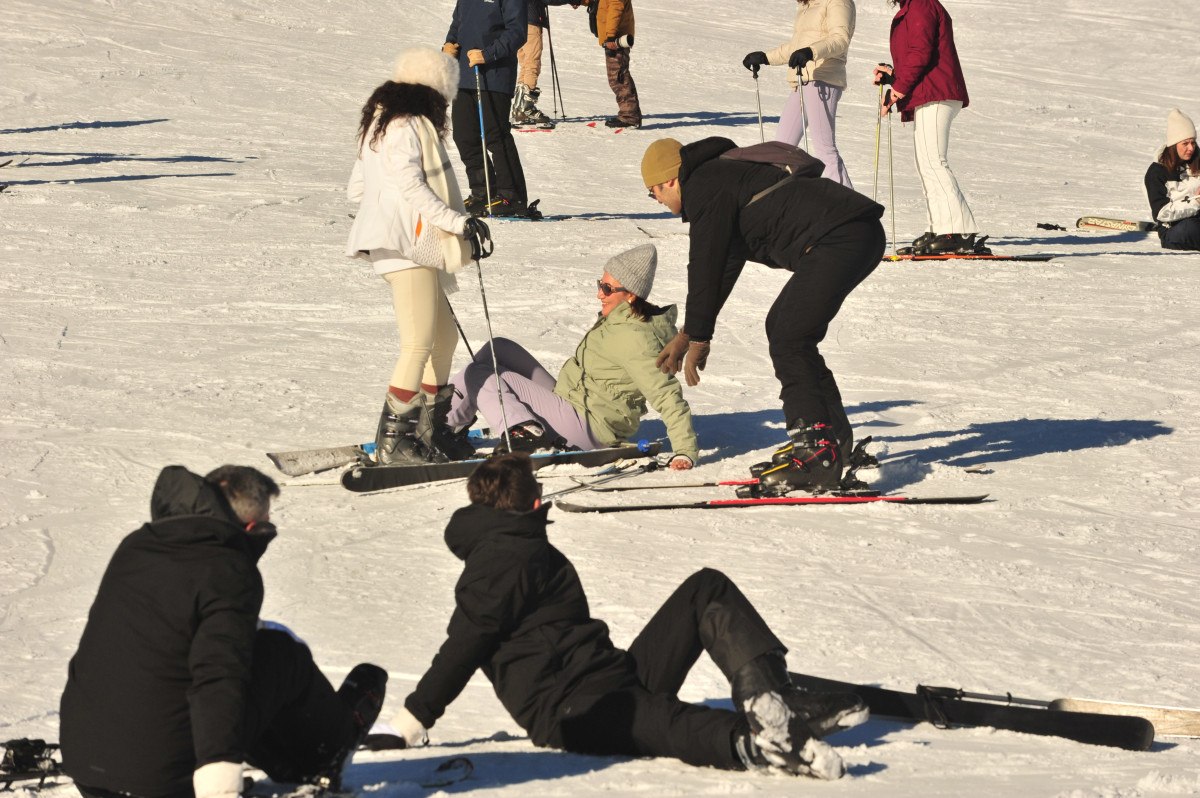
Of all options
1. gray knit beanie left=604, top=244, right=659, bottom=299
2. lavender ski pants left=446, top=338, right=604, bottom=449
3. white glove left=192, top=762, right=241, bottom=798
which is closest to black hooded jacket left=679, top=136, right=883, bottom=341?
gray knit beanie left=604, top=244, right=659, bottom=299

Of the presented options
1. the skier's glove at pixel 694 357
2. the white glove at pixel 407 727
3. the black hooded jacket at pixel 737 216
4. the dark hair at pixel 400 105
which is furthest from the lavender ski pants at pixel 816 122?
the white glove at pixel 407 727

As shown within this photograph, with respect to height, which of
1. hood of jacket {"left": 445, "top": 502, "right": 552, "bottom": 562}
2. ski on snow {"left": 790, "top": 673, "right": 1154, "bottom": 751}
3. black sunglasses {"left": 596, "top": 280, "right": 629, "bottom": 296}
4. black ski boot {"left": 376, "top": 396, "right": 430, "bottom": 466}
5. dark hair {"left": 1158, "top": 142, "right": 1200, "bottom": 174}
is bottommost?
ski on snow {"left": 790, "top": 673, "right": 1154, "bottom": 751}

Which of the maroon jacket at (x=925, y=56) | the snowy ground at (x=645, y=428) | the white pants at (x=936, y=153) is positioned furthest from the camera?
the white pants at (x=936, y=153)

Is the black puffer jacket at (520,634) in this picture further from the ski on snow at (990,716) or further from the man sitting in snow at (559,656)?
the ski on snow at (990,716)

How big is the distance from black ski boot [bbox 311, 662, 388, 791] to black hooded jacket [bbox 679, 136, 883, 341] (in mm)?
2909

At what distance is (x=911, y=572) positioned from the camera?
6.43 meters

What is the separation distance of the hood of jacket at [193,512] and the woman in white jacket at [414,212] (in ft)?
11.2

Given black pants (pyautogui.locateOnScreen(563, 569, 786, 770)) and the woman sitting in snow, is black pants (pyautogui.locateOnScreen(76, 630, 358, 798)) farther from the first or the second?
the woman sitting in snow

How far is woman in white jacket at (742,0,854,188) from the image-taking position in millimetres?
12164

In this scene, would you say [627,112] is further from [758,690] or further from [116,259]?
[758,690]

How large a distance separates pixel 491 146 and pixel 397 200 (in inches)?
263

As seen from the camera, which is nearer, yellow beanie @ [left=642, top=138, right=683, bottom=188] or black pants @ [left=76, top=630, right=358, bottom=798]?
black pants @ [left=76, top=630, right=358, bottom=798]

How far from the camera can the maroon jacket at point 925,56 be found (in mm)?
12133

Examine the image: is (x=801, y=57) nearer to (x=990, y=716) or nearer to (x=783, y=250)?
(x=783, y=250)
